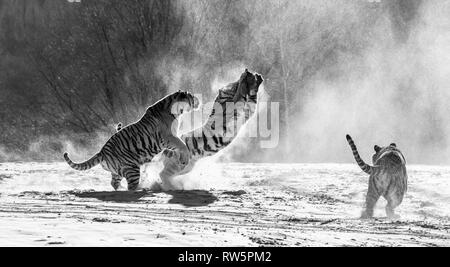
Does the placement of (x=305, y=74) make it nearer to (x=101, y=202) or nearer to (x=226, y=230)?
(x=101, y=202)

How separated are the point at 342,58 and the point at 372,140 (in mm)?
2641

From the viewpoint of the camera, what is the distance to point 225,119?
32.3 ft

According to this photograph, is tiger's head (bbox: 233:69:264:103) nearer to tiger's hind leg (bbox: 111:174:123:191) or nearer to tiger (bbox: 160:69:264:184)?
tiger (bbox: 160:69:264:184)

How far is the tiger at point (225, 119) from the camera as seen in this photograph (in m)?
9.69

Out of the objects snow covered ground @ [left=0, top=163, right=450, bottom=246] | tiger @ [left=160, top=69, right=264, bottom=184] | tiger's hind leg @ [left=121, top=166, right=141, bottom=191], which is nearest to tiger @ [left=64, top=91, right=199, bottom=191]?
tiger's hind leg @ [left=121, top=166, right=141, bottom=191]

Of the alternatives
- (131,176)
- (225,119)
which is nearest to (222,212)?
(131,176)

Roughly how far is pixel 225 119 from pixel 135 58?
10223 mm

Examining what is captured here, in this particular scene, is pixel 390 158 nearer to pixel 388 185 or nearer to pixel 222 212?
pixel 388 185

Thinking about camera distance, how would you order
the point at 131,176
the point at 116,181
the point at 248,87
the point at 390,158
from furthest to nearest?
1. the point at 248,87
2. the point at 116,181
3. the point at 131,176
4. the point at 390,158

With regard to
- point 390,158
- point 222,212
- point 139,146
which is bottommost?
point 222,212

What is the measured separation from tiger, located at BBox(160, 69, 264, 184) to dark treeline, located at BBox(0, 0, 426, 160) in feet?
29.1

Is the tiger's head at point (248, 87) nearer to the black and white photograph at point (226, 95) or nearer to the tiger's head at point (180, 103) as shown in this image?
the black and white photograph at point (226, 95)

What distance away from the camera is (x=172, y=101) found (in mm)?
9523

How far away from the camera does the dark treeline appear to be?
19.3m
